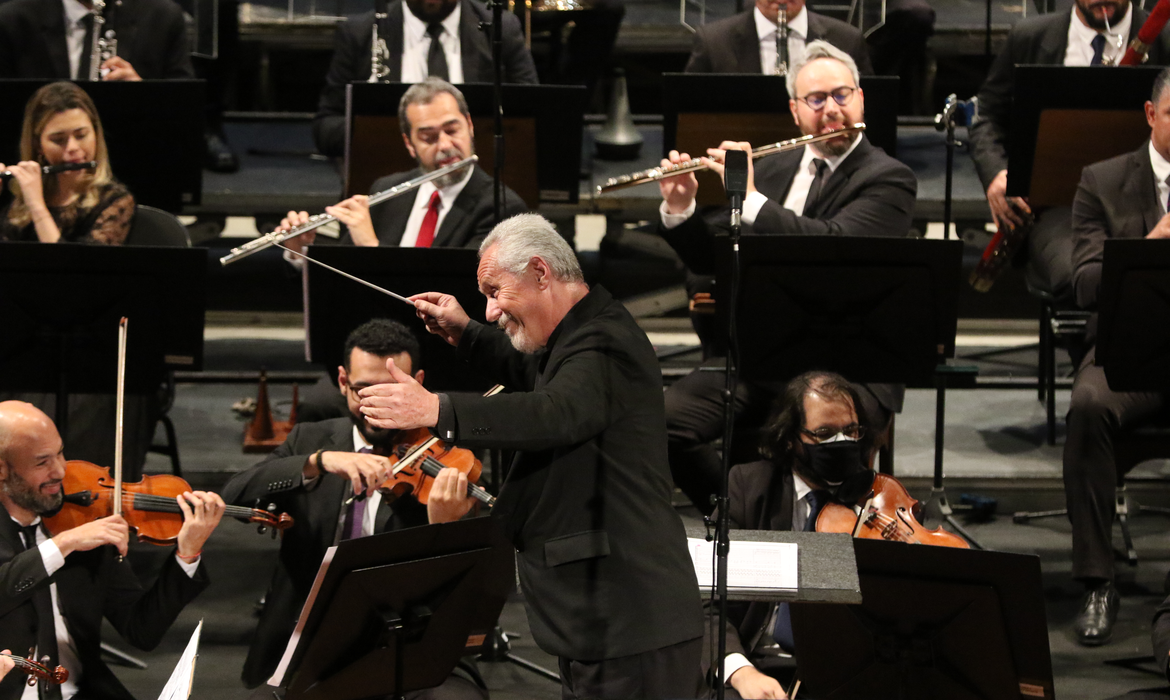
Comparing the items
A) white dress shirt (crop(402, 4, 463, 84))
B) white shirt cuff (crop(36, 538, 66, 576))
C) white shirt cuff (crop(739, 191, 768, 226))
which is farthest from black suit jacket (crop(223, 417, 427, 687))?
white dress shirt (crop(402, 4, 463, 84))

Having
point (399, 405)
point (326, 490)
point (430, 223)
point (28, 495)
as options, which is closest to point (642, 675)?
point (399, 405)

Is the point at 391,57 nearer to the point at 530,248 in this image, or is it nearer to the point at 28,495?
the point at 28,495

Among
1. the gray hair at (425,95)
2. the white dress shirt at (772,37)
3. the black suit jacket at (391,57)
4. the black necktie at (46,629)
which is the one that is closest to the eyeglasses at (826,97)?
the white dress shirt at (772,37)

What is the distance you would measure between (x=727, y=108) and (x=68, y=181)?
2297 mm

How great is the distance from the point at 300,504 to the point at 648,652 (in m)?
1.48

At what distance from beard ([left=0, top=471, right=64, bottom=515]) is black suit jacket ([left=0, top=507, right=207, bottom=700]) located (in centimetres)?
5

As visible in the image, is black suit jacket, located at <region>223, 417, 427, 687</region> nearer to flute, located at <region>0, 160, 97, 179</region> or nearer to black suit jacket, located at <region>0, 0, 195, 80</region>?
flute, located at <region>0, 160, 97, 179</region>

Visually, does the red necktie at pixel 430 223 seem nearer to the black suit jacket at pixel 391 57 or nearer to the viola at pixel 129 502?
the black suit jacket at pixel 391 57

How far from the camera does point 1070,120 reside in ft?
15.9

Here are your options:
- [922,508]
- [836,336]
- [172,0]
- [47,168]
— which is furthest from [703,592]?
[172,0]

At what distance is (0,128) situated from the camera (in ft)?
16.8

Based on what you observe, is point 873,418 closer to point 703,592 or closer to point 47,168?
point 703,592

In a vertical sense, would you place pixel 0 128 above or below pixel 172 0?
below

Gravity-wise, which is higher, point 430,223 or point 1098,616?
point 430,223
